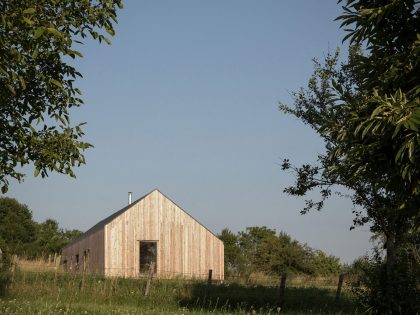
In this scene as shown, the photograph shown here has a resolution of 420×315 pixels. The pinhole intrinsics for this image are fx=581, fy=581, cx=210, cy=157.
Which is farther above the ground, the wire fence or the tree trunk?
the tree trunk

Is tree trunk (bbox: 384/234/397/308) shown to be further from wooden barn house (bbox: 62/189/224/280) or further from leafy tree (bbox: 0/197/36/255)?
leafy tree (bbox: 0/197/36/255)

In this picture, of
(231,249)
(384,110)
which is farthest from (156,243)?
(231,249)

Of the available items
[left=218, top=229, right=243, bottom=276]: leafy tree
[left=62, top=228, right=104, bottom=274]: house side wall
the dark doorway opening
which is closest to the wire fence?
[left=62, top=228, right=104, bottom=274]: house side wall

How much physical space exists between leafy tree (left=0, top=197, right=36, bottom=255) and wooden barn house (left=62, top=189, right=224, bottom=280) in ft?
116

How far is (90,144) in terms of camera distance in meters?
Result: 11.2

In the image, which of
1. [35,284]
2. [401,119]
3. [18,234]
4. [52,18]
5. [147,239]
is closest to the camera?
[401,119]

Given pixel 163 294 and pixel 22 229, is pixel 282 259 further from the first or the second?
pixel 163 294

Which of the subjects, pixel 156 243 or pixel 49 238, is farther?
pixel 49 238

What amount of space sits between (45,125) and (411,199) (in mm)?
7134

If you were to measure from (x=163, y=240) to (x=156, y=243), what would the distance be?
19.5 inches

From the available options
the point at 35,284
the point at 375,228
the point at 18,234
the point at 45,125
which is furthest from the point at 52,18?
the point at 18,234

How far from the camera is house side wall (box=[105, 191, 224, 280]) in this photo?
121ft

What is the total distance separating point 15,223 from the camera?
73.0 m

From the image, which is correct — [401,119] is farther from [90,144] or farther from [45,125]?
[45,125]
